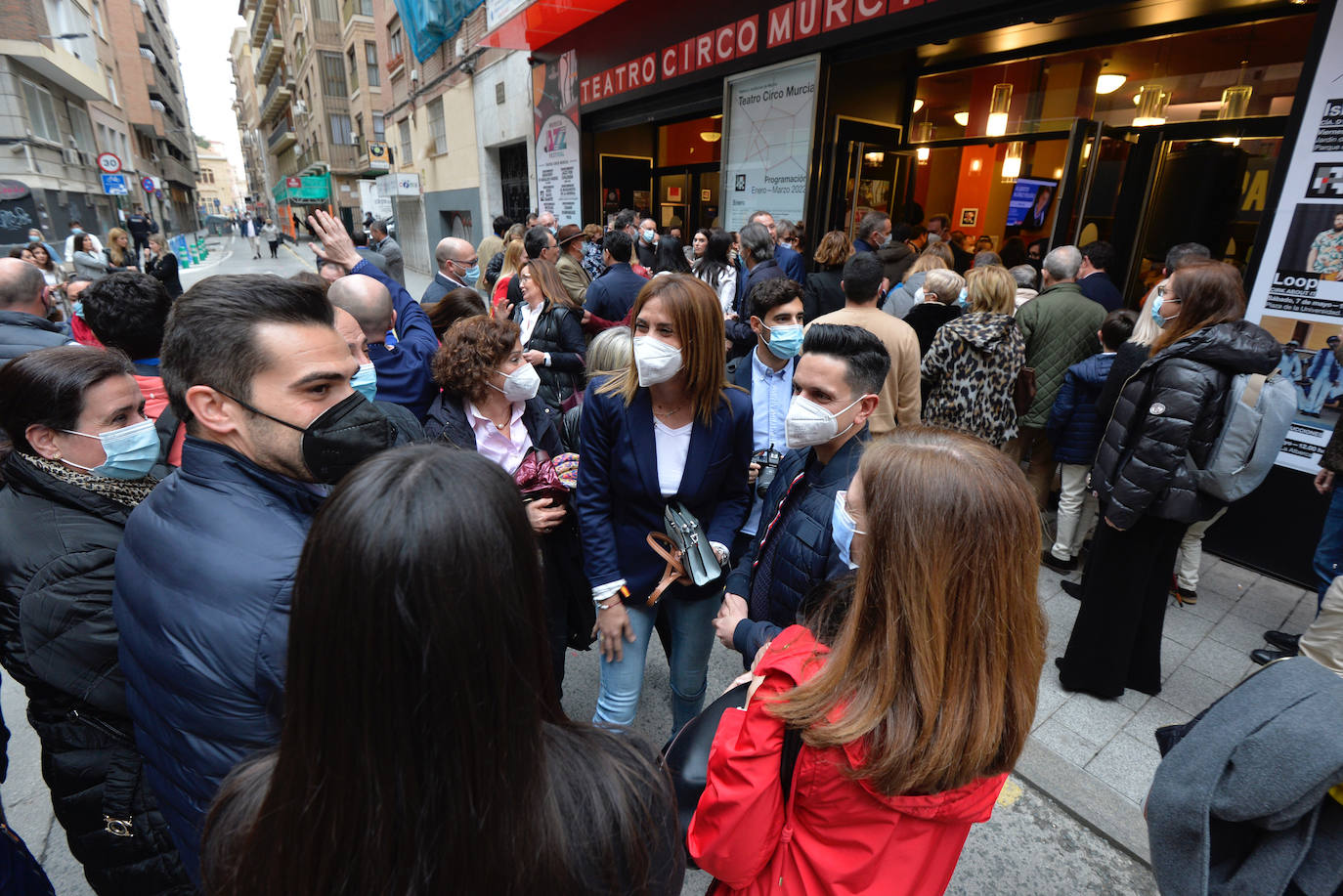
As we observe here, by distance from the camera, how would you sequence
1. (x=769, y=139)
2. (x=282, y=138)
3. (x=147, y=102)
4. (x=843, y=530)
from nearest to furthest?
(x=843, y=530)
(x=769, y=139)
(x=147, y=102)
(x=282, y=138)

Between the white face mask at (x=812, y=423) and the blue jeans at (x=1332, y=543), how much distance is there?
3.28 m

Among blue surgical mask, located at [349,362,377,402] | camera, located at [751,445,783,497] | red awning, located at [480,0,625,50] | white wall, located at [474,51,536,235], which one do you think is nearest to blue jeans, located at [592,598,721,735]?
camera, located at [751,445,783,497]

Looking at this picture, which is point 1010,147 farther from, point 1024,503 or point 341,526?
point 341,526

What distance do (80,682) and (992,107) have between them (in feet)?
31.2

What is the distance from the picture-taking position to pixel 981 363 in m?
4.11

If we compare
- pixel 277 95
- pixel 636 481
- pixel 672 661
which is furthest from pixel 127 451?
pixel 277 95

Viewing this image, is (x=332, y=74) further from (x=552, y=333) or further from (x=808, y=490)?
(x=808, y=490)

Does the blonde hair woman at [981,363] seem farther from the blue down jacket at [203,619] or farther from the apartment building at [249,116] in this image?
the apartment building at [249,116]

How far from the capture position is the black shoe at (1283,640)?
11.5 ft

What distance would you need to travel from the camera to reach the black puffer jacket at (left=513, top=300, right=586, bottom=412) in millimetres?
4422

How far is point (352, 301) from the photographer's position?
310 cm

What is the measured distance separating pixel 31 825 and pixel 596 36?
12.2m

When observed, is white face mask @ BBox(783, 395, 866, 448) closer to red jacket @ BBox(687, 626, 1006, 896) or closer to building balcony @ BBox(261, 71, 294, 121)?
red jacket @ BBox(687, 626, 1006, 896)

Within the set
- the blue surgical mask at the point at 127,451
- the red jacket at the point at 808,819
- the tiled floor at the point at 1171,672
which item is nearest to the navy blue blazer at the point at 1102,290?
the tiled floor at the point at 1171,672
